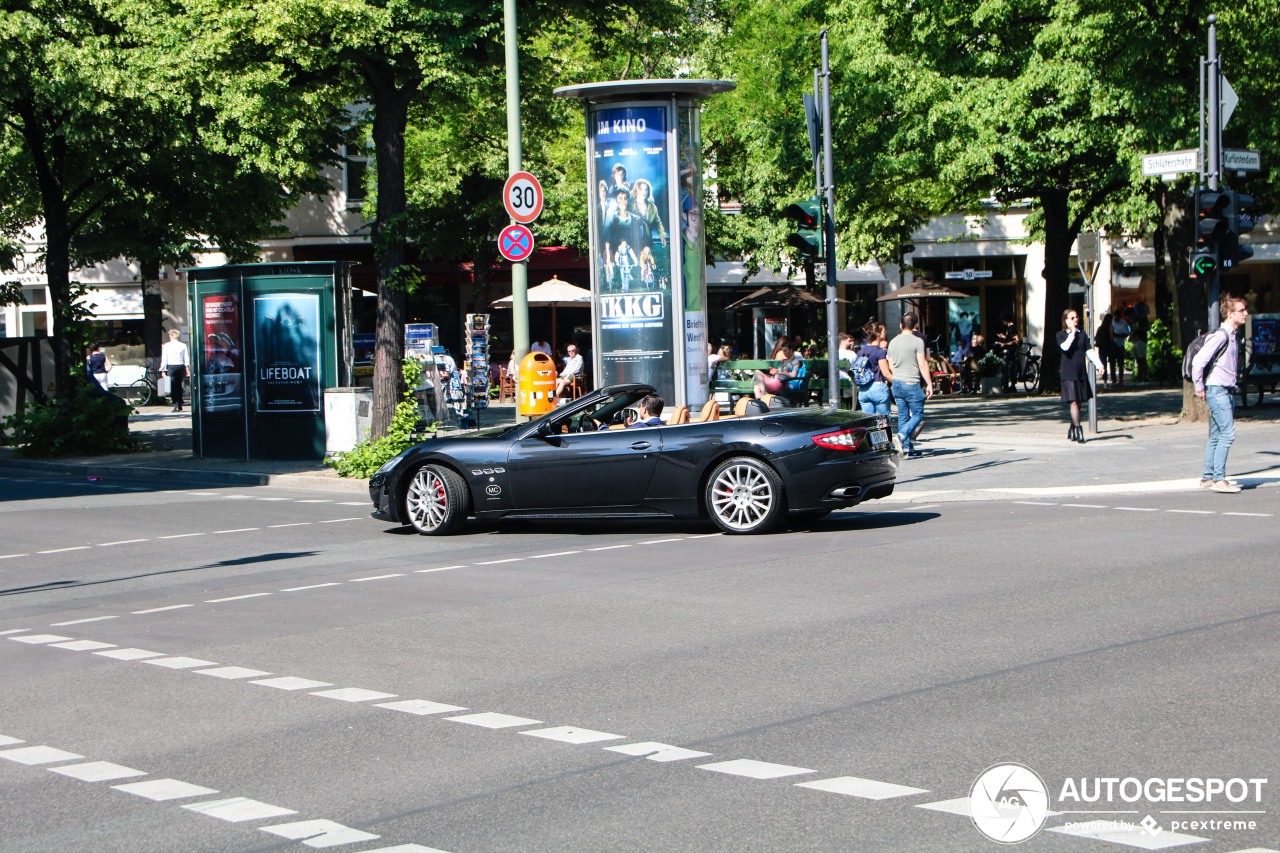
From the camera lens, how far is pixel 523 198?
19.3 meters

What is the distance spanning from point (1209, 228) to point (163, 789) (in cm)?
1480

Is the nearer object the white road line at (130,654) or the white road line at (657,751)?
the white road line at (657,751)

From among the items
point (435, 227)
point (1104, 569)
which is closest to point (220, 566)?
point (1104, 569)

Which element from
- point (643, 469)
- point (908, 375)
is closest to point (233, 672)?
point (643, 469)

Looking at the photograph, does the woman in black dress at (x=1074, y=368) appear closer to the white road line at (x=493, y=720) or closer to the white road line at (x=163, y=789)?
the white road line at (x=493, y=720)

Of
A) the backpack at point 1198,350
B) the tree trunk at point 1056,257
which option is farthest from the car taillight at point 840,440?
the tree trunk at point 1056,257

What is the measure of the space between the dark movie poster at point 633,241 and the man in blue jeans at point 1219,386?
684cm

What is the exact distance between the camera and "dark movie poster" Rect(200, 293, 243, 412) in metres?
23.5

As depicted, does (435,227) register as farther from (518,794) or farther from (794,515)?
(518,794)

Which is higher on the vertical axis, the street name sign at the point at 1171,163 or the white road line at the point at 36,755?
the street name sign at the point at 1171,163

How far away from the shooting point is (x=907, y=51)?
82.5 feet

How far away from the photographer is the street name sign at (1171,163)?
720 inches

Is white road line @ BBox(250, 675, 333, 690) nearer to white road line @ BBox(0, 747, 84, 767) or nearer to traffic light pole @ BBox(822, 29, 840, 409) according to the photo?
white road line @ BBox(0, 747, 84, 767)

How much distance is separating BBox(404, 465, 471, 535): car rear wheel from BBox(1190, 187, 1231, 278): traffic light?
8.93 metres
